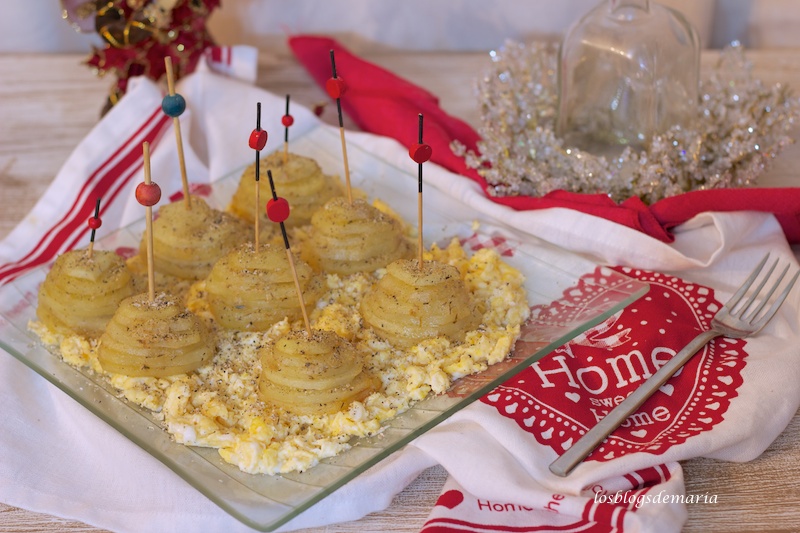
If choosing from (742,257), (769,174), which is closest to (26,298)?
(742,257)

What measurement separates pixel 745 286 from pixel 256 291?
34.3 inches

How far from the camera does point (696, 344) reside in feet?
5.08

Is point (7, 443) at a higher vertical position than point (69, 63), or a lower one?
lower

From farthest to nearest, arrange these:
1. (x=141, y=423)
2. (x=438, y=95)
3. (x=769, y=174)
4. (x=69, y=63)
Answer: (x=69, y=63) → (x=438, y=95) → (x=769, y=174) → (x=141, y=423)

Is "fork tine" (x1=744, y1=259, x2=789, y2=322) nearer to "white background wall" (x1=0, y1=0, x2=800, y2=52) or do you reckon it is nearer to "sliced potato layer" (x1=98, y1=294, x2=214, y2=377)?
"sliced potato layer" (x1=98, y1=294, x2=214, y2=377)

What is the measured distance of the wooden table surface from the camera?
1336mm

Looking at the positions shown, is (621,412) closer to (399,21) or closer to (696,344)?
(696,344)

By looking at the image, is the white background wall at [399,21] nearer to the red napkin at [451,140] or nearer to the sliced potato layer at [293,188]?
the red napkin at [451,140]

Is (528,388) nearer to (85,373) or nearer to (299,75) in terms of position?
(85,373)

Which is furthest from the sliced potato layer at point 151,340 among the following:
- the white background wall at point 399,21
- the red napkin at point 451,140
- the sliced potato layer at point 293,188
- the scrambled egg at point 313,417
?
the white background wall at point 399,21

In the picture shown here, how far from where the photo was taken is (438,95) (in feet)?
8.55

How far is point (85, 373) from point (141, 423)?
0.19 meters

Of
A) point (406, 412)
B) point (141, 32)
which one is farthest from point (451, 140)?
point (406, 412)

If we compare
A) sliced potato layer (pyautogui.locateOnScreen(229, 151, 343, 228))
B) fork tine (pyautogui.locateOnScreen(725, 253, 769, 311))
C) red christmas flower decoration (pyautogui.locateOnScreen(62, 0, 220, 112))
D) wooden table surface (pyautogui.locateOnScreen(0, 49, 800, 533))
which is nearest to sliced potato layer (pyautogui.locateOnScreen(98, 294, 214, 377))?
wooden table surface (pyautogui.locateOnScreen(0, 49, 800, 533))
